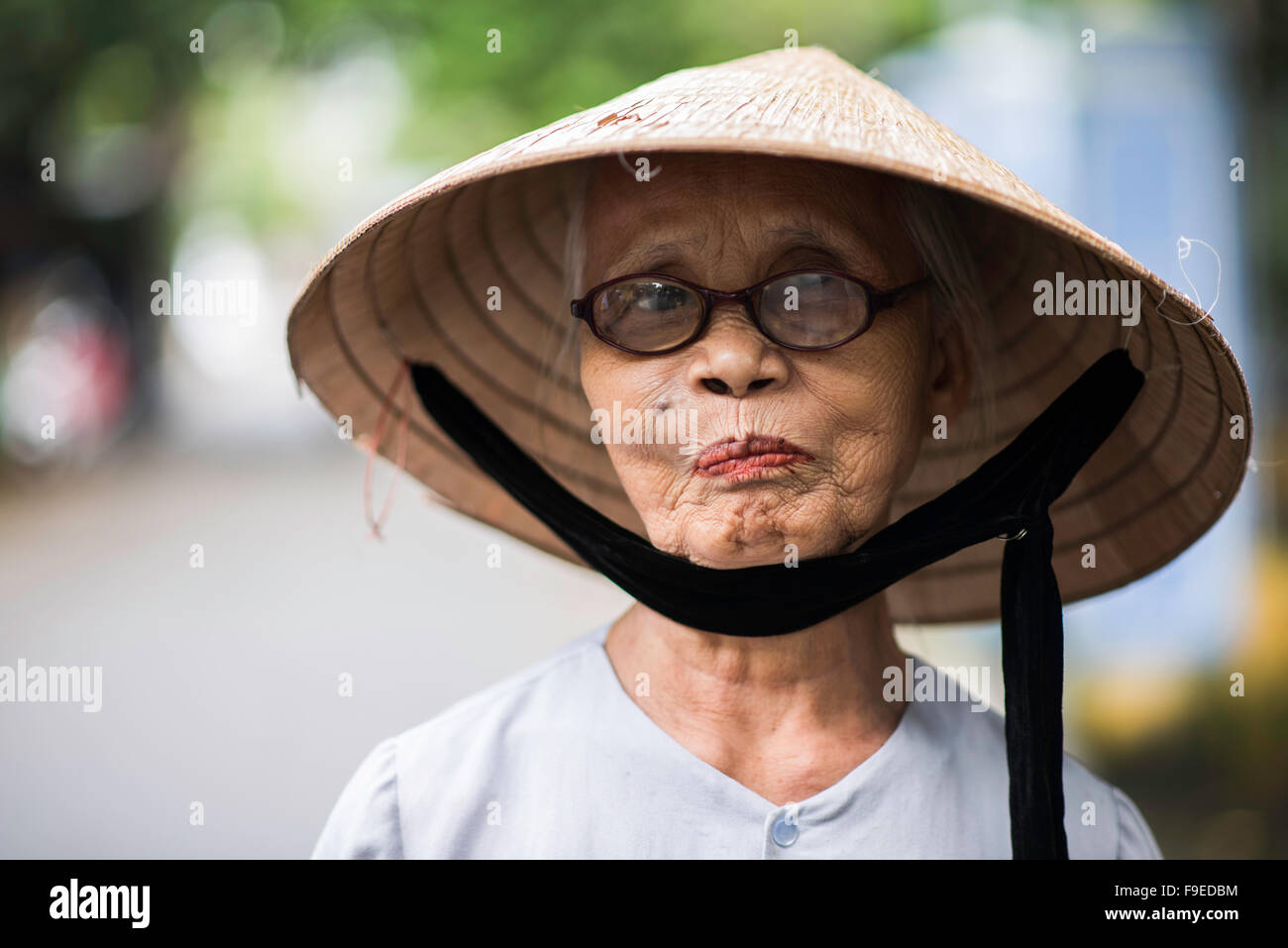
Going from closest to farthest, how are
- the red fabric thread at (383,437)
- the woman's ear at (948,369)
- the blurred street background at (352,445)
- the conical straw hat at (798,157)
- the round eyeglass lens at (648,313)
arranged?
the conical straw hat at (798,157), the round eyeglass lens at (648,313), the woman's ear at (948,369), the red fabric thread at (383,437), the blurred street background at (352,445)

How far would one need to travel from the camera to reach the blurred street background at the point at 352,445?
3648mm

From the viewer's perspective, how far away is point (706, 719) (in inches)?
62.4

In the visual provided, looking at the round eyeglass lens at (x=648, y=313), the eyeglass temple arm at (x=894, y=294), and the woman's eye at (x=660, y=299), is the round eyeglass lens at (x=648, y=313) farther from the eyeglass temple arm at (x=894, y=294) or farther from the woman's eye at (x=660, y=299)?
the eyeglass temple arm at (x=894, y=294)

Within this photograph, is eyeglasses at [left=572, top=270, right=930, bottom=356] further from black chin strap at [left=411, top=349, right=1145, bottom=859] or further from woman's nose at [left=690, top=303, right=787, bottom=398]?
black chin strap at [left=411, top=349, right=1145, bottom=859]

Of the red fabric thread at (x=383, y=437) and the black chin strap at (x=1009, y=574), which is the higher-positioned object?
the red fabric thread at (x=383, y=437)

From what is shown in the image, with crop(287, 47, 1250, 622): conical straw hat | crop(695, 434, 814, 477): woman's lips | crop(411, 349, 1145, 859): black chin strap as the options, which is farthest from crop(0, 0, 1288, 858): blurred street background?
crop(695, 434, 814, 477): woman's lips

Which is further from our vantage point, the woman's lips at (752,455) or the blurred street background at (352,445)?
the blurred street background at (352,445)

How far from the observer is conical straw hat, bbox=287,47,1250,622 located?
134cm

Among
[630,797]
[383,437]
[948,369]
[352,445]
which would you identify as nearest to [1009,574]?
[948,369]

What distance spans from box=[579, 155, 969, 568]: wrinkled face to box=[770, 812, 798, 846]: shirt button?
13.4 inches

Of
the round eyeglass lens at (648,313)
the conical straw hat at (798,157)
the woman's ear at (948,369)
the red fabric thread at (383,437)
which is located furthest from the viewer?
the red fabric thread at (383,437)

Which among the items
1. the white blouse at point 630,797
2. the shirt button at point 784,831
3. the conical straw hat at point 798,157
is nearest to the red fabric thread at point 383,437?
the conical straw hat at point 798,157

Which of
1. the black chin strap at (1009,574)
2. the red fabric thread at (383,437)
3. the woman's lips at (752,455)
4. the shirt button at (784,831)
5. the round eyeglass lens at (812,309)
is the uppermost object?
the round eyeglass lens at (812,309)
